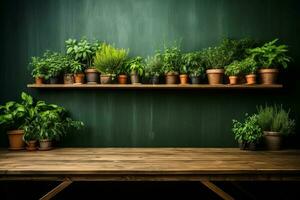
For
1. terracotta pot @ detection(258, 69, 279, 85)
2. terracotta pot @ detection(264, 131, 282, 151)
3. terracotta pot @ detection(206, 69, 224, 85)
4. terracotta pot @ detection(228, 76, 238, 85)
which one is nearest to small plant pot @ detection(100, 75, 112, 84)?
terracotta pot @ detection(206, 69, 224, 85)

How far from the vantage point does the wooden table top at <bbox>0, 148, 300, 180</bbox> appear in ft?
8.17

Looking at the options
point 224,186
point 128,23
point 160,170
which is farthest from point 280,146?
→ point 128,23

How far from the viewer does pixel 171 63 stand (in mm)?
3482

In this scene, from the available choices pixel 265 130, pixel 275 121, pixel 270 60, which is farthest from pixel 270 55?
pixel 265 130

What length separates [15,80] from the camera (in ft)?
12.2

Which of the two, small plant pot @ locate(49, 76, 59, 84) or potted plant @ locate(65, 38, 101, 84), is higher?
potted plant @ locate(65, 38, 101, 84)

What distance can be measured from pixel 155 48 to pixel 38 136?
1.84 metres

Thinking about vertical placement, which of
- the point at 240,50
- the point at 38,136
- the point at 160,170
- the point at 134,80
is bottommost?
the point at 160,170

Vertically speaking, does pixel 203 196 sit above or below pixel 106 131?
below

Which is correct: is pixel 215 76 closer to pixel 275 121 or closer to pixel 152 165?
pixel 275 121

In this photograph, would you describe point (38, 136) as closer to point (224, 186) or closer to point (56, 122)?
point (56, 122)

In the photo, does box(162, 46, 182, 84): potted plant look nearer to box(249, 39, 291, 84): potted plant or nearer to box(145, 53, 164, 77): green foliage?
box(145, 53, 164, 77): green foliage

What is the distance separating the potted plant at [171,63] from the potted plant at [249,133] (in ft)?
3.19

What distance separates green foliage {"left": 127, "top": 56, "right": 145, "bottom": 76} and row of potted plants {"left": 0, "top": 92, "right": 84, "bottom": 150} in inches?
38.9
